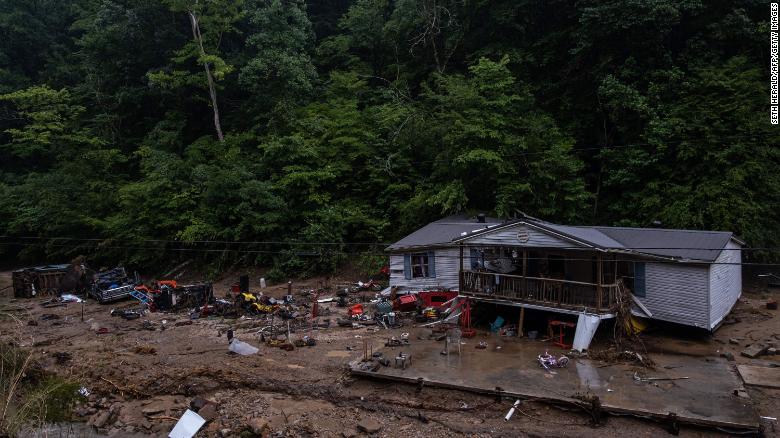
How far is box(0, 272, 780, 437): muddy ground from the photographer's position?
11656 millimetres

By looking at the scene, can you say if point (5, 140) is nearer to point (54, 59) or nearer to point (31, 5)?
point (54, 59)

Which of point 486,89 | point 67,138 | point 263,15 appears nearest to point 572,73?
point 486,89

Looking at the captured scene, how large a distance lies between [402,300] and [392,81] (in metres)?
20.6

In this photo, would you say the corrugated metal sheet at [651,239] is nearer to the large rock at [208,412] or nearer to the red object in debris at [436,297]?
the red object in debris at [436,297]

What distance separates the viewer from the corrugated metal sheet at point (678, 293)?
51.0 feet

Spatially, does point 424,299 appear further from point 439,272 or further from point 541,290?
point 541,290

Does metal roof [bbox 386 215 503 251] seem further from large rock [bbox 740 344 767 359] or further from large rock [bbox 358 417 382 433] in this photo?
large rock [bbox 358 417 382 433]

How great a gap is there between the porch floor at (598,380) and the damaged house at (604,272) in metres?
1.74

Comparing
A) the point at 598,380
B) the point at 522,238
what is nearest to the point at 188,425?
the point at 598,380

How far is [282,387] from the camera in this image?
45.5 feet

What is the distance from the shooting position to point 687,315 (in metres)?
15.9

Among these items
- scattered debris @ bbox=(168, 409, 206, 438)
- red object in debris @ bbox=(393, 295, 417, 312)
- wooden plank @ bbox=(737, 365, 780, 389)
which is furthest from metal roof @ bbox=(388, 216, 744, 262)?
scattered debris @ bbox=(168, 409, 206, 438)

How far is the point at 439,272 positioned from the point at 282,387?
9544 mm

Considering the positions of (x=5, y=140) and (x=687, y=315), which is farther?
(x=5, y=140)
